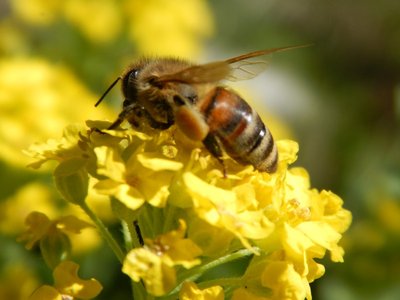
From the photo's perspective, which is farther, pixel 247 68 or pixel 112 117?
pixel 112 117

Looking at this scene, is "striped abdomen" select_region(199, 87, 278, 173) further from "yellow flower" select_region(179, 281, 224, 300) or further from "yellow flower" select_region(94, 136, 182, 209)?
"yellow flower" select_region(179, 281, 224, 300)

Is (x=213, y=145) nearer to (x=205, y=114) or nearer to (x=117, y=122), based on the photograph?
(x=205, y=114)

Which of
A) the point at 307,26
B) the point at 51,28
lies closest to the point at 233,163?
the point at 51,28

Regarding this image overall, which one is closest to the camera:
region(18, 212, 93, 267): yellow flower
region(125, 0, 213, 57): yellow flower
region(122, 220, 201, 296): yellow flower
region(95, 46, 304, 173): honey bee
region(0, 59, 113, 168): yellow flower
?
region(122, 220, 201, 296): yellow flower

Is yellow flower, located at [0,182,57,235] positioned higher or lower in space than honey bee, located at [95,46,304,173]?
lower

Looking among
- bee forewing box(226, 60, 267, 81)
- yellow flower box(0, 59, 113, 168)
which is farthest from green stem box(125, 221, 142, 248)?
yellow flower box(0, 59, 113, 168)

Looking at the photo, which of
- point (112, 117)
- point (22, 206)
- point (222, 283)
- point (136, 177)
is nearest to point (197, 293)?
point (222, 283)

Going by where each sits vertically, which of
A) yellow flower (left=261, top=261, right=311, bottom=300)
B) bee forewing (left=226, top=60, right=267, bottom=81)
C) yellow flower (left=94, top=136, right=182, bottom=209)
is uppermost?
bee forewing (left=226, top=60, right=267, bottom=81)

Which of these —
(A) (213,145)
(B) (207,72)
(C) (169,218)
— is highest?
(B) (207,72)
